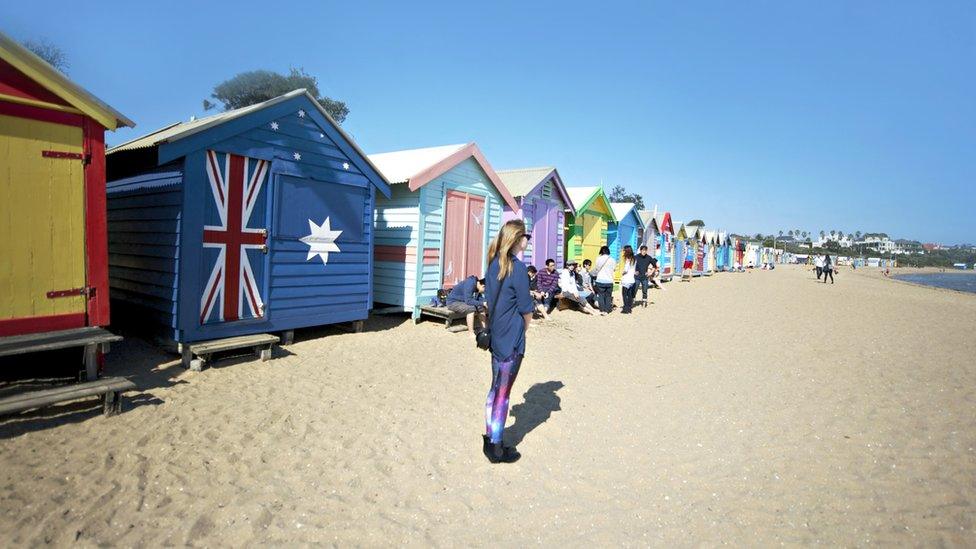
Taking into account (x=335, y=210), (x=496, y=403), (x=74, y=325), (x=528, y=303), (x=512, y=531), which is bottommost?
(x=512, y=531)

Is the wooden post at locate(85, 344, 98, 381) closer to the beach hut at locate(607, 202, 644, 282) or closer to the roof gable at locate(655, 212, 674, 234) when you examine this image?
the beach hut at locate(607, 202, 644, 282)

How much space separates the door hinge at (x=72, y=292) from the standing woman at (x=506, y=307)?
13.8ft

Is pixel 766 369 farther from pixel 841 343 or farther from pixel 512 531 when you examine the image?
pixel 512 531

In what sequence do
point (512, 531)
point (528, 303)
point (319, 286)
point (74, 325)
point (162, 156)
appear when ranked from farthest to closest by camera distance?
point (319, 286)
point (162, 156)
point (74, 325)
point (528, 303)
point (512, 531)

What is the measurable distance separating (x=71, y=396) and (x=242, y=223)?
10.3 feet

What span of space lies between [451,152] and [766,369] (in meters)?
6.97

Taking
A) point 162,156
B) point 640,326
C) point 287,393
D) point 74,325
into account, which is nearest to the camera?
point 74,325

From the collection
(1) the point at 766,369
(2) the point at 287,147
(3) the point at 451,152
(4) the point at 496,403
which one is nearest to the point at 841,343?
→ (1) the point at 766,369

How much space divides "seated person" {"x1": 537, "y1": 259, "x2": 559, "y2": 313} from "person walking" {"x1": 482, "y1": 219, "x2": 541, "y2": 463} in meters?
8.23

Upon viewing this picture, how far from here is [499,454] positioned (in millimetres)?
4344

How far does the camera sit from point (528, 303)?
4215mm

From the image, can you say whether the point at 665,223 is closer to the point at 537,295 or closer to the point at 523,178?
the point at 523,178

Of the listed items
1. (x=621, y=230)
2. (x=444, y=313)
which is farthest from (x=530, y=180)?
(x=621, y=230)

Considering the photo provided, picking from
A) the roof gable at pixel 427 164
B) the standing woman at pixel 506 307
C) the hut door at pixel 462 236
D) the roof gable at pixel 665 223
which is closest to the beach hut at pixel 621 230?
the roof gable at pixel 665 223
